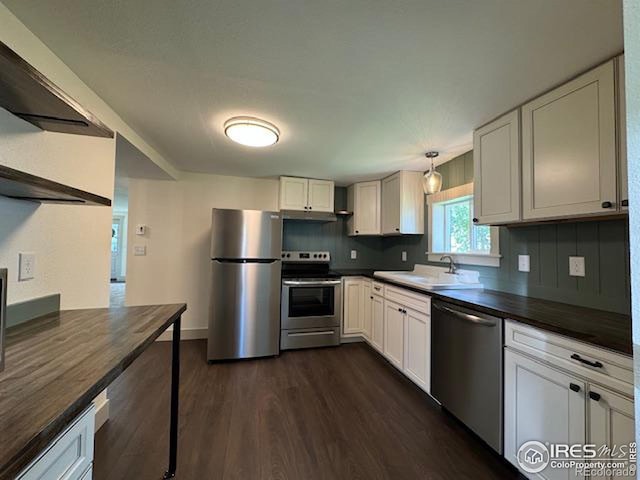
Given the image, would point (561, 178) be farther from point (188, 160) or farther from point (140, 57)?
point (188, 160)

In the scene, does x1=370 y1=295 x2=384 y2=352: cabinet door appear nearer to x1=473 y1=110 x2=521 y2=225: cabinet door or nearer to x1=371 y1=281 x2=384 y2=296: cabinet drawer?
x1=371 y1=281 x2=384 y2=296: cabinet drawer

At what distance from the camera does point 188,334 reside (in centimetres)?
338

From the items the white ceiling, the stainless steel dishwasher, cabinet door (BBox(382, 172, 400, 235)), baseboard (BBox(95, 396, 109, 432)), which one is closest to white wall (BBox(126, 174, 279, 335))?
the white ceiling

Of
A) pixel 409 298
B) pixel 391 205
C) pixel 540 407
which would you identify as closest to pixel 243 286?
pixel 409 298

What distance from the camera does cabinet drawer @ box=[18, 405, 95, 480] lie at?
1.77 ft

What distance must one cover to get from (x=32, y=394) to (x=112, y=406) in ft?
6.14

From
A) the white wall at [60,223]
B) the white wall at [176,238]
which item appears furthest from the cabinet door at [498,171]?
the white wall at [176,238]

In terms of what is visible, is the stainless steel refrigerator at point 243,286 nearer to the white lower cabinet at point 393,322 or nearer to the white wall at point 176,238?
the white wall at point 176,238

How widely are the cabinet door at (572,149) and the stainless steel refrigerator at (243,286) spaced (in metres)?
2.31

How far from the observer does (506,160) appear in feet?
5.89

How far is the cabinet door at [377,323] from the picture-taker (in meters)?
2.86

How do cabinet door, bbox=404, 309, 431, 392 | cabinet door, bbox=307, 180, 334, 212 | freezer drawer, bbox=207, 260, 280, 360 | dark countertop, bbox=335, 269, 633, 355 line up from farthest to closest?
cabinet door, bbox=307, 180, 334, 212
freezer drawer, bbox=207, 260, 280, 360
cabinet door, bbox=404, 309, 431, 392
dark countertop, bbox=335, 269, 633, 355

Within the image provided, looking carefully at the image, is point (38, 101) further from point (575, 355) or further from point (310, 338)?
point (310, 338)

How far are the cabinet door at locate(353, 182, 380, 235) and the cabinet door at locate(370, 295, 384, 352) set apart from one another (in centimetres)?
95
